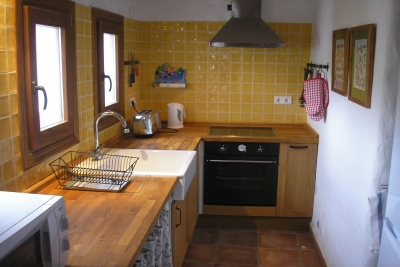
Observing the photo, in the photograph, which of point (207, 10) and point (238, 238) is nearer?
point (238, 238)

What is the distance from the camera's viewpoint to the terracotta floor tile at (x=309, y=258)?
10.4ft

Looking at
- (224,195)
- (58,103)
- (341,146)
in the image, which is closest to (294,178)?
(224,195)

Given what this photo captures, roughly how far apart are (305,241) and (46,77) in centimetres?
240

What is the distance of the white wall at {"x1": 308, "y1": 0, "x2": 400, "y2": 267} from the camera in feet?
6.61

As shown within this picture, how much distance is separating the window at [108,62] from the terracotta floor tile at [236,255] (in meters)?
1.30

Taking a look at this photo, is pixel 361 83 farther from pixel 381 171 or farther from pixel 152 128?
pixel 152 128

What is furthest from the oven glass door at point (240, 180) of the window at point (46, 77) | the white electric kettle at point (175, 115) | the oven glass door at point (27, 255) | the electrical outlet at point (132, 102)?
the oven glass door at point (27, 255)

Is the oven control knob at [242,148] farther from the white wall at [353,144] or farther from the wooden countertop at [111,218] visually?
the wooden countertop at [111,218]

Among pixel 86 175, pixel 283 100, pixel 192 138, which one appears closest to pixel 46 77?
pixel 86 175

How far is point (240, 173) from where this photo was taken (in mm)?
3568

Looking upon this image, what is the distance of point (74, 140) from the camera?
255 centimetres

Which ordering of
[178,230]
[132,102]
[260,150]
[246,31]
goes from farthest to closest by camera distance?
[132,102]
[260,150]
[246,31]
[178,230]

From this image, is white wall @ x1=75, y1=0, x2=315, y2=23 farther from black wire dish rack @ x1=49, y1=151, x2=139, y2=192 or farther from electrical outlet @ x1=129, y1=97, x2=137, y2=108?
black wire dish rack @ x1=49, y1=151, x2=139, y2=192

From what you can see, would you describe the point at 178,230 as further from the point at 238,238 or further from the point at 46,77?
the point at 46,77
